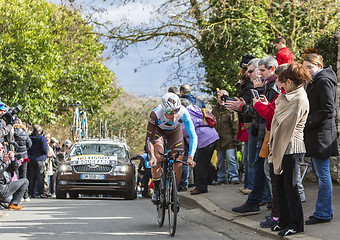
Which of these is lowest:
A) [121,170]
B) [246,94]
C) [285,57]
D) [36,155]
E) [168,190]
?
[168,190]

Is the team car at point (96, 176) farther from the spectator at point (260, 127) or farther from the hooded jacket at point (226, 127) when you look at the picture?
the spectator at point (260, 127)

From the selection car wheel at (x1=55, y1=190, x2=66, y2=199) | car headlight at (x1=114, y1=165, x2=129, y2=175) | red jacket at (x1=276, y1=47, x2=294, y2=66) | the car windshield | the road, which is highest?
red jacket at (x1=276, y1=47, x2=294, y2=66)

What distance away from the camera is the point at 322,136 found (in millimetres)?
7523

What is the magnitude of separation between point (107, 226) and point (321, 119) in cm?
360

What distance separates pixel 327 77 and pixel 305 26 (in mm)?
15153

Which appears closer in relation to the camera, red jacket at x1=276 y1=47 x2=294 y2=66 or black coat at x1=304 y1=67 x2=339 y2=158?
black coat at x1=304 y1=67 x2=339 y2=158

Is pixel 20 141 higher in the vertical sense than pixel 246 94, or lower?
lower

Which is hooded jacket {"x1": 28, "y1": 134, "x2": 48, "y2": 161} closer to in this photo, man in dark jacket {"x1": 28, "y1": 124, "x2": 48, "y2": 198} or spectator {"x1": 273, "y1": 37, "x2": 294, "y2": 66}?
man in dark jacket {"x1": 28, "y1": 124, "x2": 48, "y2": 198}

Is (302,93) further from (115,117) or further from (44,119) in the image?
(115,117)

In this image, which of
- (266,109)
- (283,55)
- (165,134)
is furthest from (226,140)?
(266,109)

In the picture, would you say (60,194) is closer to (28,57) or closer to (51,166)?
(51,166)

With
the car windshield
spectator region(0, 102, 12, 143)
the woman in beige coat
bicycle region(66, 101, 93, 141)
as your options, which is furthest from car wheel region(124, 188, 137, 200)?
bicycle region(66, 101, 93, 141)

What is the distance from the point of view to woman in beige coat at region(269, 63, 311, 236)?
6.95m

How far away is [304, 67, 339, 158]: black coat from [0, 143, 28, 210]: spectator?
636 cm
